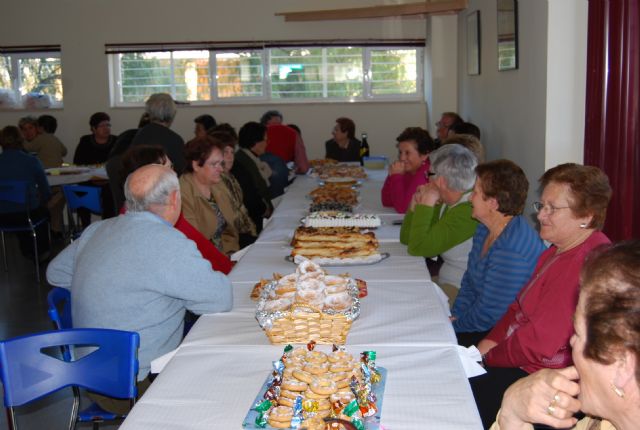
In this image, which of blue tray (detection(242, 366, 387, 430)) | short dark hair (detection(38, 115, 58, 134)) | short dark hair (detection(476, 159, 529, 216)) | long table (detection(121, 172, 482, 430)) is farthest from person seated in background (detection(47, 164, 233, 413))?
short dark hair (detection(38, 115, 58, 134))

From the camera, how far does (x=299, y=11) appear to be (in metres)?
9.03

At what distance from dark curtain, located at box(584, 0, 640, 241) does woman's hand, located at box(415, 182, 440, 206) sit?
2.87ft

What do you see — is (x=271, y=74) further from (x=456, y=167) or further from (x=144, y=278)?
(x=144, y=278)

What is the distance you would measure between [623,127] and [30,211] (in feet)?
15.6

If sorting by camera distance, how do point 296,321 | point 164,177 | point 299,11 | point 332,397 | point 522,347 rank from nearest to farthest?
1. point 332,397
2. point 296,321
3. point 522,347
4. point 164,177
5. point 299,11

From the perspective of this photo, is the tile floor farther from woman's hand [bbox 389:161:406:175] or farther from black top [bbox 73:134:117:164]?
woman's hand [bbox 389:161:406:175]

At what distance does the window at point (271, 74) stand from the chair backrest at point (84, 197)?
3819 mm

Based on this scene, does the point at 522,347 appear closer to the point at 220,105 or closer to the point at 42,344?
the point at 42,344

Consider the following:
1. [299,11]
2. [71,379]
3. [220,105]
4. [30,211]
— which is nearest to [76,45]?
[220,105]

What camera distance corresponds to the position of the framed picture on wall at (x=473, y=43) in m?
6.94

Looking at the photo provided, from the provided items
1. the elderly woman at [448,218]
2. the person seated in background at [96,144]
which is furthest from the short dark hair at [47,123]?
the elderly woman at [448,218]

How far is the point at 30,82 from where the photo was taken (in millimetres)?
9508

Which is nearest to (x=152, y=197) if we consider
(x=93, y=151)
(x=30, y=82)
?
(x=93, y=151)

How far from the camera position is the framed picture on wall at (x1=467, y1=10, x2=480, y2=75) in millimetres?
6945
